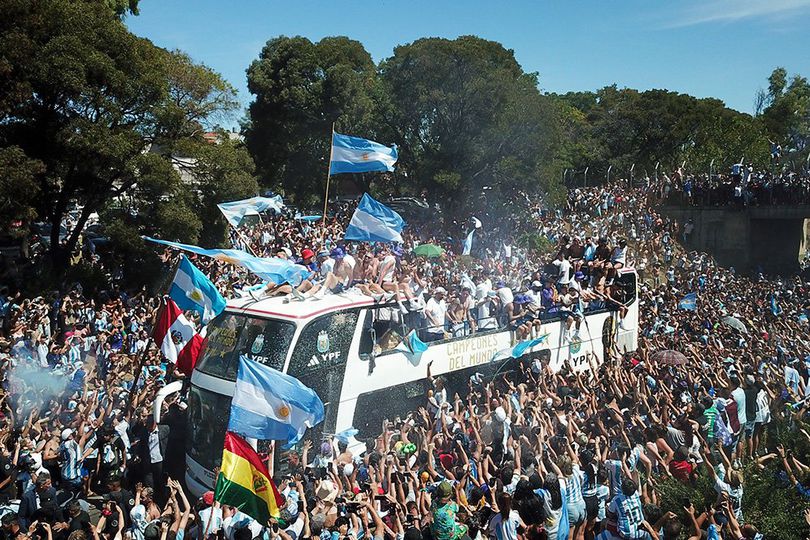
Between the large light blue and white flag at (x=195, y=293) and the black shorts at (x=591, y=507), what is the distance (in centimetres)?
494

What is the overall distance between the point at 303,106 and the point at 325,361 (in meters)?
24.6

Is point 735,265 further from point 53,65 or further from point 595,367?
point 53,65

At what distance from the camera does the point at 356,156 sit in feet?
42.9

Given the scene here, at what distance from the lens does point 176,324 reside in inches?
352

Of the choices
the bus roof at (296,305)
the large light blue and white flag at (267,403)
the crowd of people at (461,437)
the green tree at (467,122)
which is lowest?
the crowd of people at (461,437)

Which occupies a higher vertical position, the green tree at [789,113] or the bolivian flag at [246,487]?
the green tree at [789,113]

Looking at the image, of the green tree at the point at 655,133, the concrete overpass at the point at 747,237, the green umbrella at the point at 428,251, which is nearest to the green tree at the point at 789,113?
the green tree at the point at 655,133

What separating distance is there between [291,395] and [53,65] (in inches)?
523

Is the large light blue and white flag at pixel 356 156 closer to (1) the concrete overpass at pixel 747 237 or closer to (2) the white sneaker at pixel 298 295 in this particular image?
(2) the white sneaker at pixel 298 295

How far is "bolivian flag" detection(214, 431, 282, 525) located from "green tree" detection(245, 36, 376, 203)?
2539cm

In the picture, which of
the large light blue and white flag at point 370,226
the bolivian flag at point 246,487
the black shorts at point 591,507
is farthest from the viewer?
the large light blue and white flag at point 370,226

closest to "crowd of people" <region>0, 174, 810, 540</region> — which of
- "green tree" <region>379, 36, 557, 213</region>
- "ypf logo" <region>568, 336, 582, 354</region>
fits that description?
"ypf logo" <region>568, 336, 582, 354</region>

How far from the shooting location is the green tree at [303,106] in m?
30.5

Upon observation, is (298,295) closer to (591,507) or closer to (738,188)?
(591,507)
